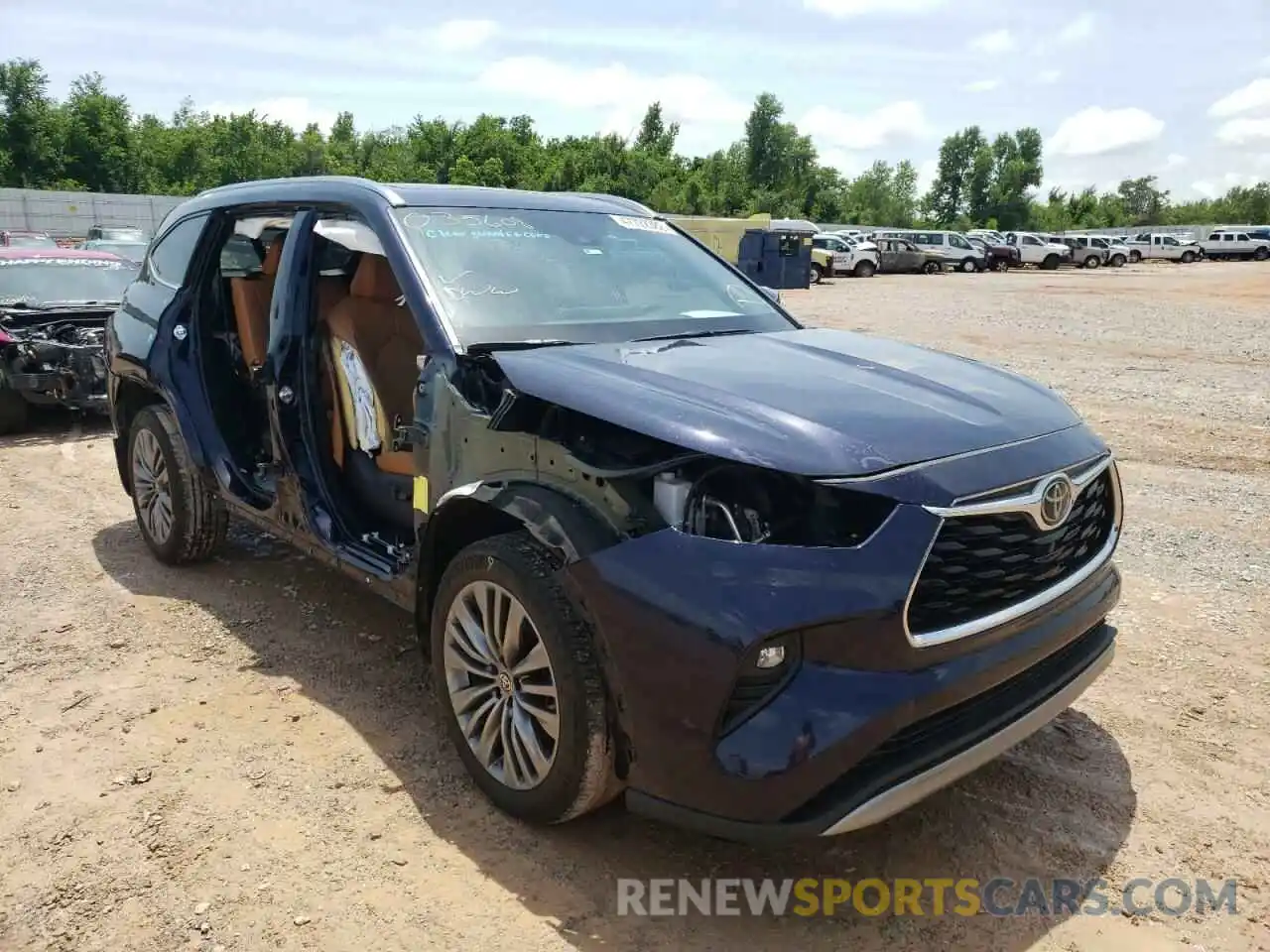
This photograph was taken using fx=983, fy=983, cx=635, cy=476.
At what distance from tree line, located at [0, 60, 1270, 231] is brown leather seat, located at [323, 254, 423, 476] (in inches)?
1959

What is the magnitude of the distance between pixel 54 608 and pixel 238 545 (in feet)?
3.59

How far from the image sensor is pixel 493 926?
8.64 ft

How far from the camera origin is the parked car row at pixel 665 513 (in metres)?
2.35

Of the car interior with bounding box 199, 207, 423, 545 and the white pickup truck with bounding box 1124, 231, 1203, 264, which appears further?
the white pickup truck with bounding box 1124, 231, 1203, 264

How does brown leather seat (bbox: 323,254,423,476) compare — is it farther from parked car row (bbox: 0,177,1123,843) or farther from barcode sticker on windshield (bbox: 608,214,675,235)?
barcode sticker on windshield (bbox: 608,214,675,235)

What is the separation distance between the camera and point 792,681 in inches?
92.4

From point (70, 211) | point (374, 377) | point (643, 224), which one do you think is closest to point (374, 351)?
point (374, 377)

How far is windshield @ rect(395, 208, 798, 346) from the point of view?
3.42 metres

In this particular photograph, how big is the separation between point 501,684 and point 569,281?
157 cm

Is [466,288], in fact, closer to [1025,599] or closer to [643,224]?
[643,224]

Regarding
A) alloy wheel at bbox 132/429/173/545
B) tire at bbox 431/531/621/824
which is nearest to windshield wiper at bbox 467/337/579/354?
tire at bbox 431/531/621/824

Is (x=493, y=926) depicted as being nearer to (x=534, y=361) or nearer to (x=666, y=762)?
(x=666, y=762)

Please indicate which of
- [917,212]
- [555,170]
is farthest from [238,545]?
[917,212]

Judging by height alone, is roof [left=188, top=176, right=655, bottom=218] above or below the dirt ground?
above
